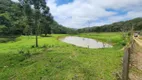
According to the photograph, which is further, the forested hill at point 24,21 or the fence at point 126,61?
the forested hill at point 24,21

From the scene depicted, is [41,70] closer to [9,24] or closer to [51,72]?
[51,72]

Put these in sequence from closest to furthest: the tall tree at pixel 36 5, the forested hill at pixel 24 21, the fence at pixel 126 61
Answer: the fence at pixel 126 61
the tall tree at pixel 36 5
the forested hill at pixel 24 21

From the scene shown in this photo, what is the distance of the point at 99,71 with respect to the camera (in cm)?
1363

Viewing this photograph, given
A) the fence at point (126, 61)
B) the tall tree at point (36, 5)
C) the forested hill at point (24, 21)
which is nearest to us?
the fence at point (126, 61)

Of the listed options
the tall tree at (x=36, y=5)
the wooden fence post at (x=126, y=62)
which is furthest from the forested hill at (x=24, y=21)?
the wooden fence post at (x=126, y=62)

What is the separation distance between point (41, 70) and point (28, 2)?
24.9 metres

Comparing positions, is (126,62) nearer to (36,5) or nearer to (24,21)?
(36,5)

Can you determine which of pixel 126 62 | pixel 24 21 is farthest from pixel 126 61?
pixel 24 21

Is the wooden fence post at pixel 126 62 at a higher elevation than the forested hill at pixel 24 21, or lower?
lower

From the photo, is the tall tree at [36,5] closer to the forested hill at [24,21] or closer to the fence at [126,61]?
the forested hill at [24,21]

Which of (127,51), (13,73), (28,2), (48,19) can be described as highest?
(28,2)

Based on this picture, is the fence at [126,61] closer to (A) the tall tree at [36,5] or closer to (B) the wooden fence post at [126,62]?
(B) the wooden fence post at [126,62]

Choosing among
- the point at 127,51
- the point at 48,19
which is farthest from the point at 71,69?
the point at 48,19

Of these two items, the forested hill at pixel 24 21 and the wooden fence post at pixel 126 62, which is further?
the forested hill at pixel 24 21
